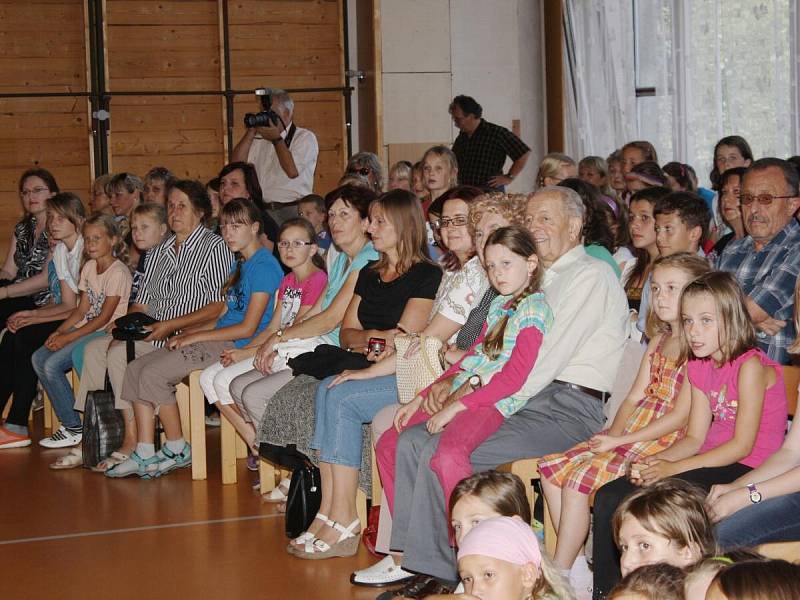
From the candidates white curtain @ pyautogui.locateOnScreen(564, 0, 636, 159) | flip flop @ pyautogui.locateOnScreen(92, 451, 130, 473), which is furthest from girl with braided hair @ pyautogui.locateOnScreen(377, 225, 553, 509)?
white curtain @ pyautogui.locateOnScreen(564, 0, 636, 159)

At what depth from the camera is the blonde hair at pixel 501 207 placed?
391 centimetres

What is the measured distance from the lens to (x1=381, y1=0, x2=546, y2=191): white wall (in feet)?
30.8

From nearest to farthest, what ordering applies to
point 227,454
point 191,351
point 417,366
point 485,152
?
point 417,366, point 227,454, point 191,351, point 485,152

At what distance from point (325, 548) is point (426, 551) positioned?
69 cm

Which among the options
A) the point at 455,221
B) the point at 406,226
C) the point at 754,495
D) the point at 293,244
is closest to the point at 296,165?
the point at 293,244

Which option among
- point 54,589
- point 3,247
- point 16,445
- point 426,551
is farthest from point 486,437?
point 3,247

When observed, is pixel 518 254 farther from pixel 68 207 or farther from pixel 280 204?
pixel 280 204

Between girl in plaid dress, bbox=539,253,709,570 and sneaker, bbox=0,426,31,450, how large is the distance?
3723 mm

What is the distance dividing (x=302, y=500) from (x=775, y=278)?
6.16 ft

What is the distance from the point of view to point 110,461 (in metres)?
5.36

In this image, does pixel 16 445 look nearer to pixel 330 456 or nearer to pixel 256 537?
pixel 256 537

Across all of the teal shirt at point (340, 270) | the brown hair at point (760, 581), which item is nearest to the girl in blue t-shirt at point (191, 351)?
the teal shirt at point (340, 270)

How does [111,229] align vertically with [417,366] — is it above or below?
above

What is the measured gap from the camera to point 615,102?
346 inches
